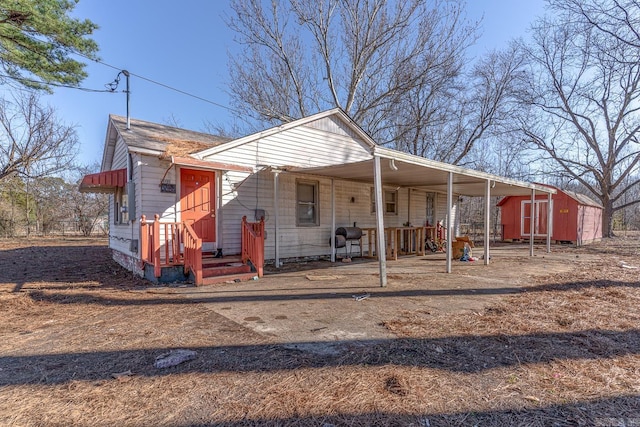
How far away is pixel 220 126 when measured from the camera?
21.3 m

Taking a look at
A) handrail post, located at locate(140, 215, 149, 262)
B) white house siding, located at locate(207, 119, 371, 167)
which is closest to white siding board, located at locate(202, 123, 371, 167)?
white house siding, located at locate(207, 119, 371, 167)

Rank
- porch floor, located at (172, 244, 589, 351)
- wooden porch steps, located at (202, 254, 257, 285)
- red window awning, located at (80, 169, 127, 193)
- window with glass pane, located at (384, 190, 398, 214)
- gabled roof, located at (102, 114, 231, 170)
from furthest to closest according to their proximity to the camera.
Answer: window with glass pane, located at (384, 190, 398, 214), red window awning, located at (80, 169, 127, 193), gabled roof, located at (102, 114, 231, 170), wooden porch steps, located at (202, 254, 257, 285), porch floor, located at (172, 244, 589, 351)

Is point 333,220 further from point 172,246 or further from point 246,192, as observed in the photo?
point 172,246

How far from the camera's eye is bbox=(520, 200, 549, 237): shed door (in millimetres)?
17078

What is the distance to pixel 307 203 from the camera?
9.73 metres

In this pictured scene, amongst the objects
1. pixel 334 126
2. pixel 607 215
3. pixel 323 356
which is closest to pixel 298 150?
pixel 334 126

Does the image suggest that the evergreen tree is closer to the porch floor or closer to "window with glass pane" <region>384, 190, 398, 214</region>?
the porch floor

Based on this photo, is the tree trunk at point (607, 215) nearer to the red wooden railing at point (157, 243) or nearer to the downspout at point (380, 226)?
the downspout at point (380, 226)

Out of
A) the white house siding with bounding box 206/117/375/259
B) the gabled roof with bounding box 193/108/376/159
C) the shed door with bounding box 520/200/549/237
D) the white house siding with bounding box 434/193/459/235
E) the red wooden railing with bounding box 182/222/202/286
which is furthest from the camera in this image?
the shed door with bounding box 520/200/549/237

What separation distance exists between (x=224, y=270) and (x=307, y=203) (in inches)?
145

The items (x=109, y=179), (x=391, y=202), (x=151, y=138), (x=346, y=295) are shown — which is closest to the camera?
(x=346, y=295)

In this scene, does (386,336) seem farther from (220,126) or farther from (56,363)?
(220,126)

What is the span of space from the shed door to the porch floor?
32.4ft

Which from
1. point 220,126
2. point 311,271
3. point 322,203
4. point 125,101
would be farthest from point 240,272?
point 220,126
